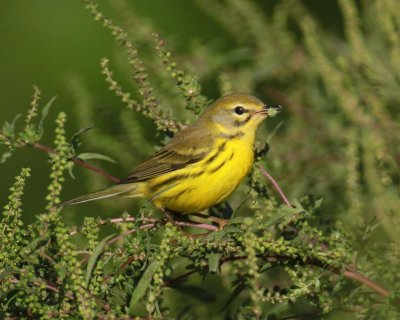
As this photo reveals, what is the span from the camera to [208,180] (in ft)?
10.7

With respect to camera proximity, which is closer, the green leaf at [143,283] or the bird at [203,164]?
the green leaf at [143,283]

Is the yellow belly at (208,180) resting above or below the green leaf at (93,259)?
below

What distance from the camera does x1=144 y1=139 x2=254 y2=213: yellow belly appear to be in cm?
312

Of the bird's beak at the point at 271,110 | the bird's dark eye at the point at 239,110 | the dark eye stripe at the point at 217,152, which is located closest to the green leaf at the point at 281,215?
the bird's beak at the point at 271,110

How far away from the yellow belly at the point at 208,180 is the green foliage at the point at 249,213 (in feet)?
0.33

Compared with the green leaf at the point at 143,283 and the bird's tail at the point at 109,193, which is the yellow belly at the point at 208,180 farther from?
the green leaf at the point at 143,283

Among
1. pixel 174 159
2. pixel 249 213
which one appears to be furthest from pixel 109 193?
pixel 249 213

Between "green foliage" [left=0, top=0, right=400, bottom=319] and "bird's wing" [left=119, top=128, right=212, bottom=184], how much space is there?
8 centimetres

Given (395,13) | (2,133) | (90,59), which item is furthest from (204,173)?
(90,59)

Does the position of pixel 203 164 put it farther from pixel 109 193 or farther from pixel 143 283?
pixel 143 283

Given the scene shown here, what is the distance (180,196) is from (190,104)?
0.65 m

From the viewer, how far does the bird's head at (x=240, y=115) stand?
3447 millimetres

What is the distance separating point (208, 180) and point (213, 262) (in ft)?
3.88

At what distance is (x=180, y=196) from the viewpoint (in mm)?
3209
